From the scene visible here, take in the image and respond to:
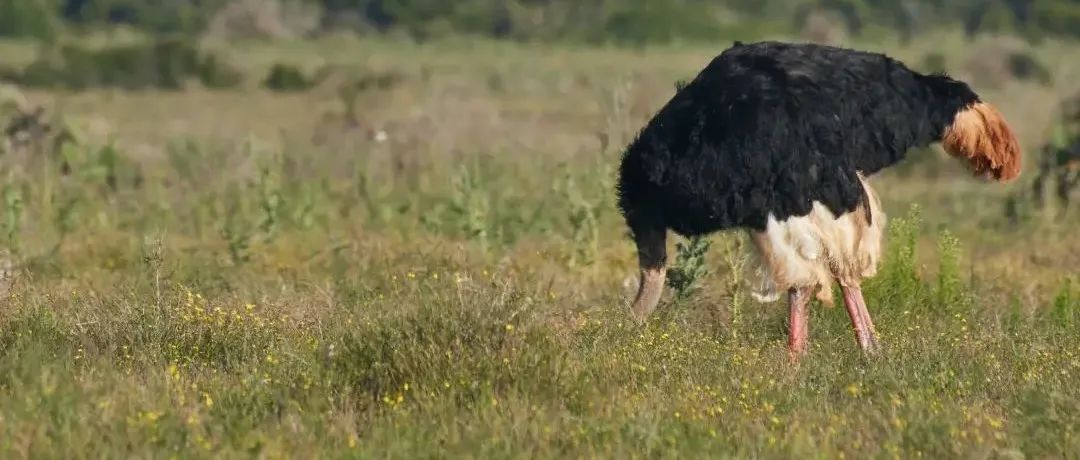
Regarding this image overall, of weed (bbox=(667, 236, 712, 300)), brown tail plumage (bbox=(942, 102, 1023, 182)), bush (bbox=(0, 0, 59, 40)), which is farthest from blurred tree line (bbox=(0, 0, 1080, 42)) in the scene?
brown tail plumage (bbox=(942, 102, 1023, 182))

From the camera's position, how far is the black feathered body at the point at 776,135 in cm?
712

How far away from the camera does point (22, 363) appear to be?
239 inches

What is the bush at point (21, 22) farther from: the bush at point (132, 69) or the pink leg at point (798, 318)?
the pink leg at point (798, 318)

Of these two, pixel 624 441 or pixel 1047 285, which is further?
pixel 1047 285

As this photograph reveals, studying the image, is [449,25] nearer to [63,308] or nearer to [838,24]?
[838,24]

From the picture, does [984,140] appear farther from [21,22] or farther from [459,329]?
[21,22]

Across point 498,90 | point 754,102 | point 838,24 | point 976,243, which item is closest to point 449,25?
point 838,24

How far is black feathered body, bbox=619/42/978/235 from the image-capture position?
7.12m

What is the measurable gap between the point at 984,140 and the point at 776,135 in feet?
3.66

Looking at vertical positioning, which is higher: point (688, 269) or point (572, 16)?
point (572, 16)

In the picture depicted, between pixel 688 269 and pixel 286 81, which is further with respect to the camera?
Answer: pixel 286 81

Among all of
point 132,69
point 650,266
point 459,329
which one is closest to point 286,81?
point 132,69

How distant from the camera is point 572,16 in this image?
6906 centimetres

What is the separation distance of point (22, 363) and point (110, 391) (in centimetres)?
43
